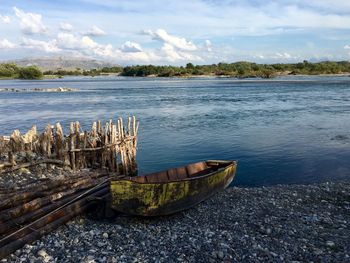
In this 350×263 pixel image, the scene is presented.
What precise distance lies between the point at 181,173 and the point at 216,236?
19.3 ft

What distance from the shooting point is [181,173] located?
18.4 meters

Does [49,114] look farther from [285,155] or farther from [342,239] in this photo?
[342,239]

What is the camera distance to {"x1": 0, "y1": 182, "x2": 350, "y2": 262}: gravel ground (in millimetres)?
11258

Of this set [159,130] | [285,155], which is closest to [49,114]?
[159,130]

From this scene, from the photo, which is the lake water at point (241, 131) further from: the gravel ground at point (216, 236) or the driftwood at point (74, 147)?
the gravel ground at point (216, 236)

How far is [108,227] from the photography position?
1352cm

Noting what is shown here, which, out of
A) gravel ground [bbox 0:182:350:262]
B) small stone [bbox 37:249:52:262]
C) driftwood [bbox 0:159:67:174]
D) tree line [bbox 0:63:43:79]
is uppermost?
tree line [bbox 0:63:43:79]

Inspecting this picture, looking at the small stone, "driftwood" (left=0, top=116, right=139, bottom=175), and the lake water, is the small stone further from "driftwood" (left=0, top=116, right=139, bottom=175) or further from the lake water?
the lake water

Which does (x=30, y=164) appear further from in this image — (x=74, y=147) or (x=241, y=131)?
(x=241, y=131)

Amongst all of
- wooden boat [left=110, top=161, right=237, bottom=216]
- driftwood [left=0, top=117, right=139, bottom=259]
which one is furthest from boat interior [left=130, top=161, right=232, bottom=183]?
driftwood [left=0, top=117, right=139, bottom=259]

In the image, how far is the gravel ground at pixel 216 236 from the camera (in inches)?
443

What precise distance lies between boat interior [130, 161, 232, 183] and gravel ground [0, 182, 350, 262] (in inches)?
76.3

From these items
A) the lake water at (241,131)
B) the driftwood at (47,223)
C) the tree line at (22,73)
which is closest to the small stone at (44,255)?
the driftwood at (47,223)

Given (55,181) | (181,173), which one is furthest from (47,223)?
(181,173)
